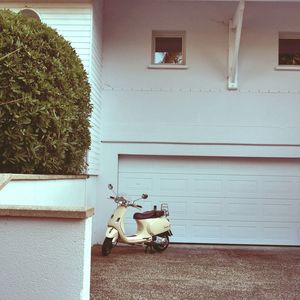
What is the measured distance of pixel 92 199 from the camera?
9164mm

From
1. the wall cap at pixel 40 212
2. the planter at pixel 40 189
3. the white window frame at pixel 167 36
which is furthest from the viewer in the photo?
the white window frame at pixel 167 36

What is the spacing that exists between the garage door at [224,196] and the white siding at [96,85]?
861mm

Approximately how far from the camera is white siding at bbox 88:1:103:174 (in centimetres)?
884

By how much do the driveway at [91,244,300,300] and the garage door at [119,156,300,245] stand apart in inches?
21.3

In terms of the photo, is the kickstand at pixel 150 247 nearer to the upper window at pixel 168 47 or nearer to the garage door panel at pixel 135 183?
the garage door panel at pixel 135 183

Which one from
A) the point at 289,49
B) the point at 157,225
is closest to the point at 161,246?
the point at 157,225

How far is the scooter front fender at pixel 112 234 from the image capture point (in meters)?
7.97

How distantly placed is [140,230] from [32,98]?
403cm

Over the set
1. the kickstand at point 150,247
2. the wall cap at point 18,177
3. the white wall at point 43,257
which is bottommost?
the kickstand at point 150,247

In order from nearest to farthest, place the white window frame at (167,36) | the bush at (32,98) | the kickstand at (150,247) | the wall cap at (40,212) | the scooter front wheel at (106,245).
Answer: the wall cap at (40,212), the bush at (32,98), the scooter front wheel at (106,245), the kickstand at (150,247), the white window frame at (167,36)

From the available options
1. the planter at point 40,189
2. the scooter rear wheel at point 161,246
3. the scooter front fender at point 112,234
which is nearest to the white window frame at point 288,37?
the scooter rear wheel at point 161,246

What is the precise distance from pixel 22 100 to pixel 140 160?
505cm

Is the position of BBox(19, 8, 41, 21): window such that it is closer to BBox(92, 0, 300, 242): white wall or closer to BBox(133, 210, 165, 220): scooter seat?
BBox(92, 0, 300, 242): white wall

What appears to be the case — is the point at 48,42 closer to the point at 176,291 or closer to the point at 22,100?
the point at 22,100
